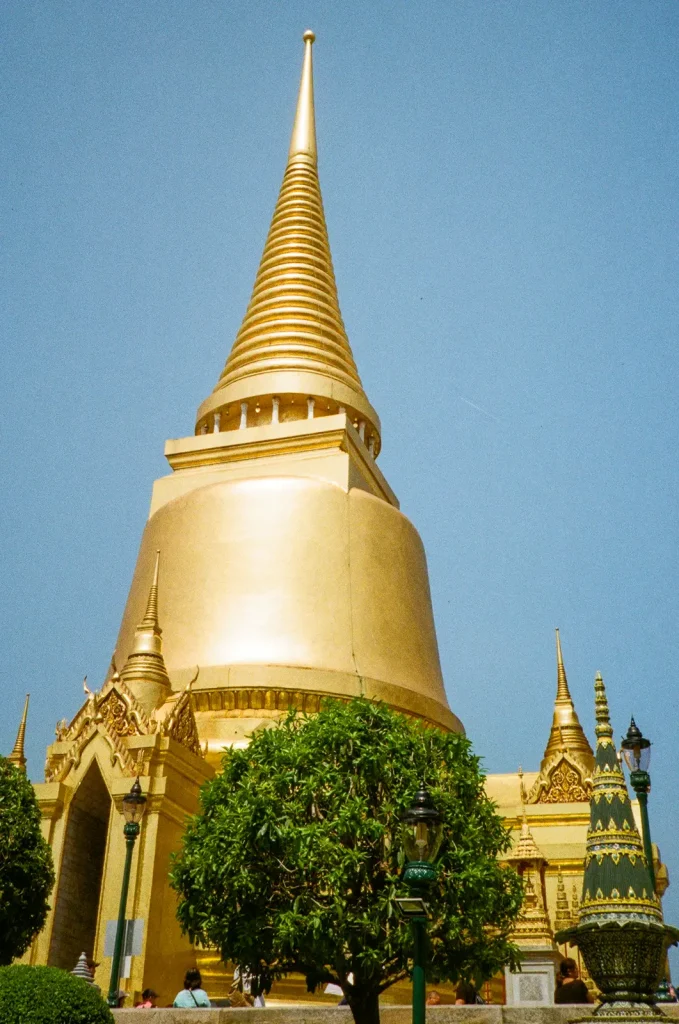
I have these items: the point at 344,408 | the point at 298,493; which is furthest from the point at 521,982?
the point at 344,408

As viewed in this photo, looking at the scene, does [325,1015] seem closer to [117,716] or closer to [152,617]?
[117,716]

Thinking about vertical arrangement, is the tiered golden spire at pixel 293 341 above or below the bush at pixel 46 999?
above

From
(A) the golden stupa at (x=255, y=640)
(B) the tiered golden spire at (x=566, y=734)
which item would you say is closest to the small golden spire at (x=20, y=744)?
(A) the golden stupa at (x=255, y=640)

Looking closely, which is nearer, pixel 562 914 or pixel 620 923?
pixel 620 923

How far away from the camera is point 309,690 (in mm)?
23469

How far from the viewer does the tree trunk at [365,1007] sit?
1209cm

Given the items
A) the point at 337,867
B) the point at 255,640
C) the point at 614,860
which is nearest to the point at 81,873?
the point at 255,640

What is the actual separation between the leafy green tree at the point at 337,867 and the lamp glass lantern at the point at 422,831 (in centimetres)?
404

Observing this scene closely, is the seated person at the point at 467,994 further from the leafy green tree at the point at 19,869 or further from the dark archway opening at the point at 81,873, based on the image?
the dark archway opening at the point at 81,873

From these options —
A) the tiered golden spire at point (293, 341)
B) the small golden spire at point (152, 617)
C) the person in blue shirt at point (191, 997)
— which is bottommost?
the person in blue shirt at point (191, 997)

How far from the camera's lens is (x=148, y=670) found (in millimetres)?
21203

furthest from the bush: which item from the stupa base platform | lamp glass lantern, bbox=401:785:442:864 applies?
lamp glass lantern, bbox=401:785:442:864

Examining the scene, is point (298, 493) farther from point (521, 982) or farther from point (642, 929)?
point (642, 929)

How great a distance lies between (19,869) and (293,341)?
1989 centimetres
